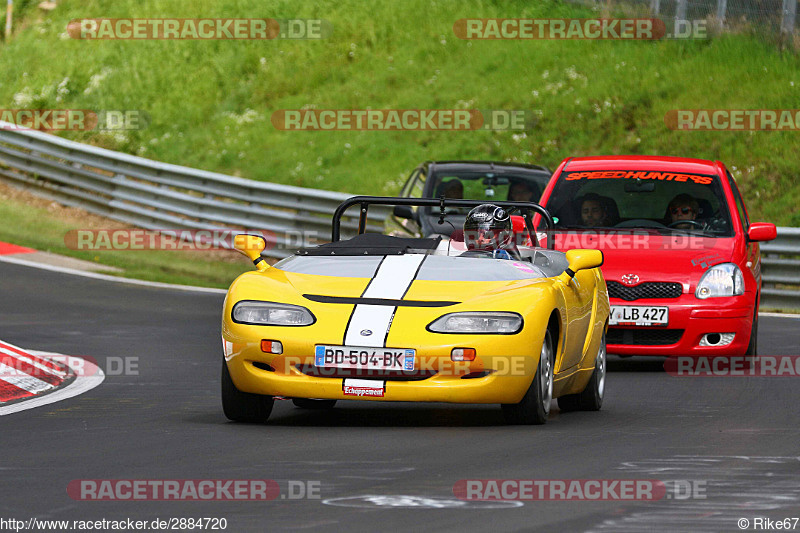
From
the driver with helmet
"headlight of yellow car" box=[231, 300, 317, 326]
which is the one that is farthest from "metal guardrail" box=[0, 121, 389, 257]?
"headlight of yellow car" box=[231, 300, 317, 326]

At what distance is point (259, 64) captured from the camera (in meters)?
31.6

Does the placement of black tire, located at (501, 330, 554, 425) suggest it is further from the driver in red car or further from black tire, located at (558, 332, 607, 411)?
the driver in red car

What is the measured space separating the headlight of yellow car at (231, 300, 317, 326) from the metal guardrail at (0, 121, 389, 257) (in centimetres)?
1260

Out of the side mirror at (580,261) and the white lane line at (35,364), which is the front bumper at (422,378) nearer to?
the side mirror at (580,261)

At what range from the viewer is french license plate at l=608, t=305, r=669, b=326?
12.8 metres

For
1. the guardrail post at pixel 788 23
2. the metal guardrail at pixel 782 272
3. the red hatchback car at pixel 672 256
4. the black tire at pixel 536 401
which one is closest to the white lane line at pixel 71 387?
the black tire at pixel 536 401

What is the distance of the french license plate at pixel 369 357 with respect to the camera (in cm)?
866

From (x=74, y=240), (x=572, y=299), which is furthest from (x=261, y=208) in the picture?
(x=572, y=299)

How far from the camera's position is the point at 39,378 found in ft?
36.4

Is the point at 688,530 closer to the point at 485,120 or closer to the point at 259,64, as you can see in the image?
the point at 485,120

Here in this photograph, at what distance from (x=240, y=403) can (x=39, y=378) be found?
2.56 meters

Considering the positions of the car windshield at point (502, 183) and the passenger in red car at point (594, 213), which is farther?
the car windshield at point (502, 183)

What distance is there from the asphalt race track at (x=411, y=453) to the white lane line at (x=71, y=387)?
0.35ft

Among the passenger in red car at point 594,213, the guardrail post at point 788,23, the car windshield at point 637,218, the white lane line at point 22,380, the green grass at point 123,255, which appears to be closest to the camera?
the white lane line at point 22,380
